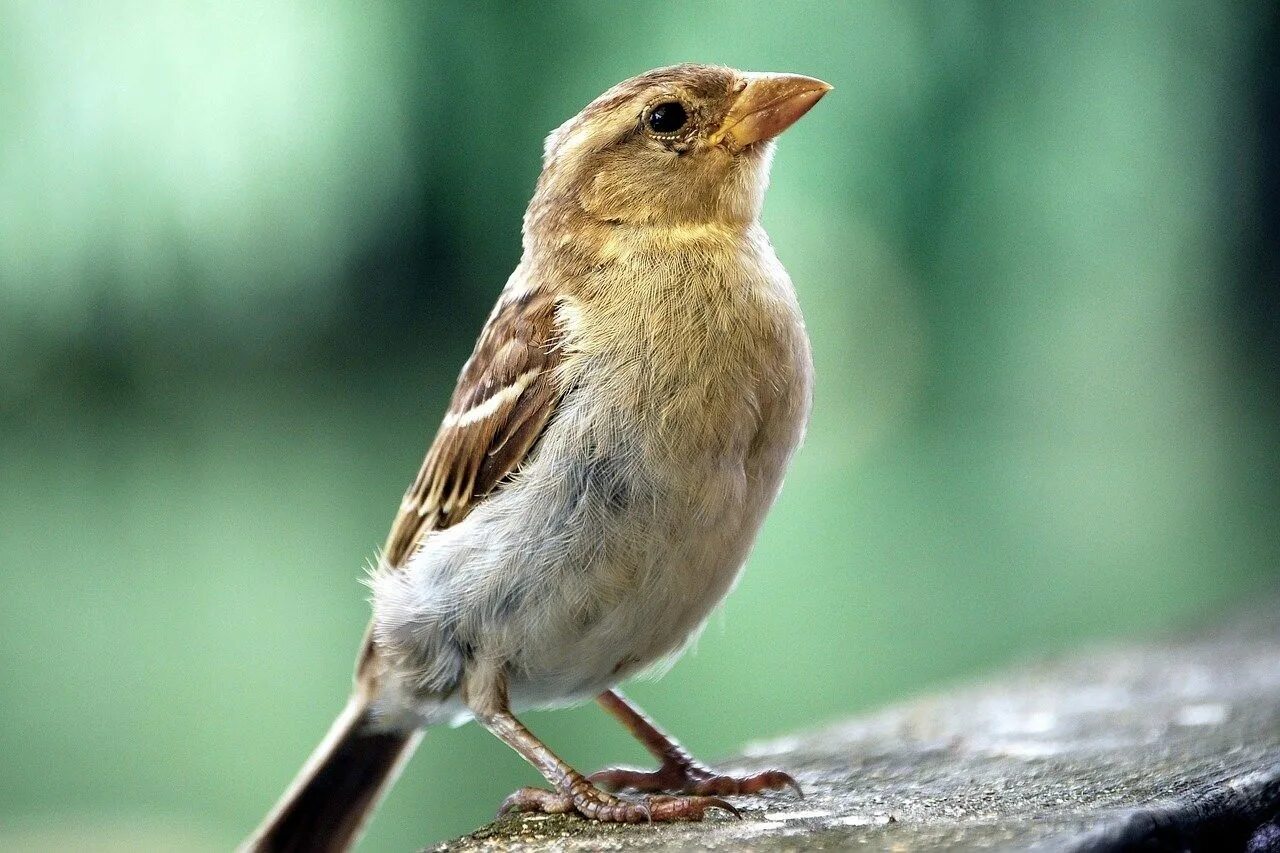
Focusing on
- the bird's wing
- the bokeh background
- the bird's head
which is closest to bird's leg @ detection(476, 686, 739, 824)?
the bird's wing

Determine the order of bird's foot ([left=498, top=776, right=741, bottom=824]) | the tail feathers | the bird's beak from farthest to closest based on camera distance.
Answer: the tail feathers, the bird's beak, bird's foot ([left=498, top=776, right=741, bottom=824])

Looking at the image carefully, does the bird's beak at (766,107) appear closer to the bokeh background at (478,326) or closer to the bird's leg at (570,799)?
the bird's leg at (570,799)

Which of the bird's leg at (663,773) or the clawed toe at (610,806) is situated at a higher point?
the clawed toe at (610,806)

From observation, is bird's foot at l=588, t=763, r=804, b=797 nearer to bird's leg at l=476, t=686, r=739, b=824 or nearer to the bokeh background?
bird's leg at l=476, t=686, r=739, b=824

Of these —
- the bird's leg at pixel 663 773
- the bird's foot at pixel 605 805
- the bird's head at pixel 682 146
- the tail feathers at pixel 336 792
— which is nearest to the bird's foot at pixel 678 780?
the bird's leg at pixel 663 773

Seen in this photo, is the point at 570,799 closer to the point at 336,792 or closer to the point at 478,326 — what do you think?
the point at 336,792

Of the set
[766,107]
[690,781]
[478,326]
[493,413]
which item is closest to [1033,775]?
[690,781]
